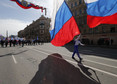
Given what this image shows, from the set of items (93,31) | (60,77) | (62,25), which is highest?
(93,31)

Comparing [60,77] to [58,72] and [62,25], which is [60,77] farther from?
[62,25]

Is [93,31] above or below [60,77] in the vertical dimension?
above

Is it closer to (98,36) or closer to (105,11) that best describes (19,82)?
(105,11)

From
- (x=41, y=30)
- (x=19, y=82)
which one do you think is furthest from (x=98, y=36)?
(x=41, y=30)

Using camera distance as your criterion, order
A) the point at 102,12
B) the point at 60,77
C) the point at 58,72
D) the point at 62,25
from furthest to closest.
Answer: the point at 62,25 < the point at 58,72 < the point at 60,77 < the point at 102,12

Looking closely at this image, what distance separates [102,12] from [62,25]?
2090 millimetres

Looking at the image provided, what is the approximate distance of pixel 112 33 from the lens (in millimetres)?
22391

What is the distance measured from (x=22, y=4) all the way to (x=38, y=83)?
31.6 feet

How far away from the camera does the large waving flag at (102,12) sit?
8.11ft

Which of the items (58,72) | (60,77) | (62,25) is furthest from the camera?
(62,25)

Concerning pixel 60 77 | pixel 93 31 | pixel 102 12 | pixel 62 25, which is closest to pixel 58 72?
pixel 60 77

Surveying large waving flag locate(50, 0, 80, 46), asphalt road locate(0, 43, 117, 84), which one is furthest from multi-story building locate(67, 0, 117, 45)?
large waving flag locate(50, 0, 80, 46)

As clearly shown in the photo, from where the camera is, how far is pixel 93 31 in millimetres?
26609

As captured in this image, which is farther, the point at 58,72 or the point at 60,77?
the point at 58,72
